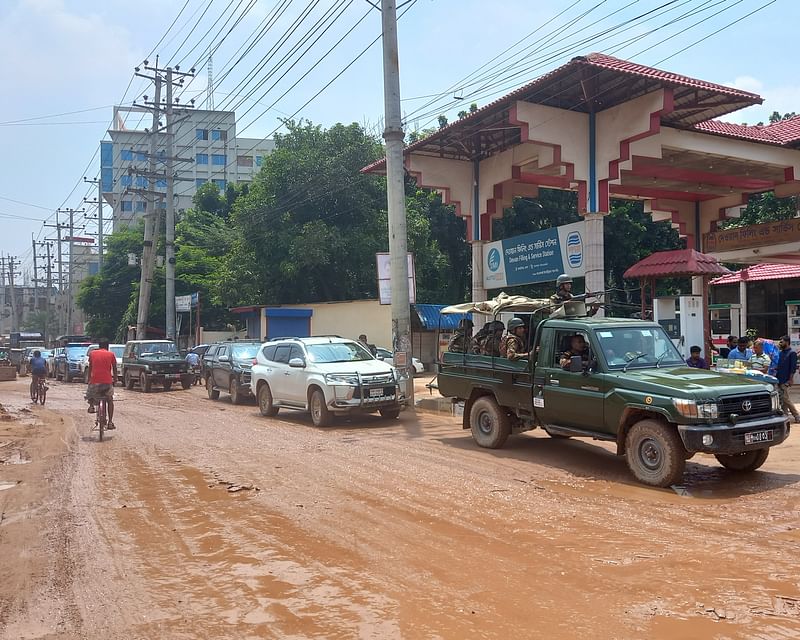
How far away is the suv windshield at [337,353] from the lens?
1490cm

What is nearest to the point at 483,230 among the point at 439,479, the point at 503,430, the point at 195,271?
the point at 503,430

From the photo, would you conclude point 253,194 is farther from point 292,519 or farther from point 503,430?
point 292,519

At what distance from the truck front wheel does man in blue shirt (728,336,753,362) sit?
265 inches

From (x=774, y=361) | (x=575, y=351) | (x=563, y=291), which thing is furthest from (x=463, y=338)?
(x=774, y=361)

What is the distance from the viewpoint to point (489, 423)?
1075 centimetres

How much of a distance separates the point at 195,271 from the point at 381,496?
3880 cm

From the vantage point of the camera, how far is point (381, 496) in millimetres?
7617

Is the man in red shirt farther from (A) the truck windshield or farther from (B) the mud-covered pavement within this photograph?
(A) the truck windshield

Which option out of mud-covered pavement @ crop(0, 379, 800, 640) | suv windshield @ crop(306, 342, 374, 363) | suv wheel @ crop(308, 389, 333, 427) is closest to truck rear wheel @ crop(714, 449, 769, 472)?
mud-covered pavement @ crop(0, 379, 800, 640)

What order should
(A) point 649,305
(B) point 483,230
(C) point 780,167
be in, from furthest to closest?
(B) point 483,230
(C) point 780,167
(A) point 649,305

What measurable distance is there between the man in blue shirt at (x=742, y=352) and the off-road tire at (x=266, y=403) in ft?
32.4

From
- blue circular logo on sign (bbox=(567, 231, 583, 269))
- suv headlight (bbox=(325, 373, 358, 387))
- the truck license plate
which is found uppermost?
blue circular logo on sign (bbox=(567, 231, 583, 269))

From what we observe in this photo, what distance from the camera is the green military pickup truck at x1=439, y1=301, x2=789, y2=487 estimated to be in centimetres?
754

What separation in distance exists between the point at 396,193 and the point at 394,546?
11.4 meters
